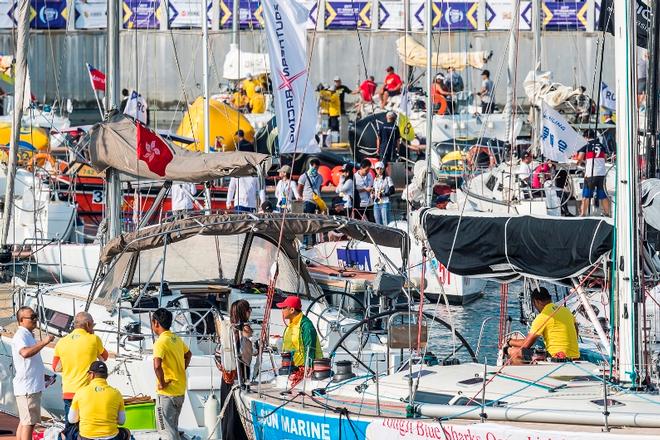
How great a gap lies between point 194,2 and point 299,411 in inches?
1217

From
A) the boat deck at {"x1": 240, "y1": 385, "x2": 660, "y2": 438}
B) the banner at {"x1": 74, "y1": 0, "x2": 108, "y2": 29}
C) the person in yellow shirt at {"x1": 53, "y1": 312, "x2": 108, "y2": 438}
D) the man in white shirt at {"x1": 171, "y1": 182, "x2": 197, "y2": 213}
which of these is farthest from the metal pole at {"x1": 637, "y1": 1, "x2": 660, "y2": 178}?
the banner at {"x1": 74, "y1": 0, "x2": 108, "y2": 29}

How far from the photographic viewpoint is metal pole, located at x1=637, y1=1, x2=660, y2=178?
13.4m

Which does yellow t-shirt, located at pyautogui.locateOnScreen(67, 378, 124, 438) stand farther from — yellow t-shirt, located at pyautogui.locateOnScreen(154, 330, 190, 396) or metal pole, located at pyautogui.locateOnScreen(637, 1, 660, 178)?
metal pole, located at pyautogui.locateOnScreen(637, 1, 660, 178)

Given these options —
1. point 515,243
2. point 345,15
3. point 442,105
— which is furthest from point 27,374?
point 345,15

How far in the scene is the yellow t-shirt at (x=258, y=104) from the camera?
35.1 metres

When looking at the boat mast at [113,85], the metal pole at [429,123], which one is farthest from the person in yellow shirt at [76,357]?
the metal pole at [429,123]

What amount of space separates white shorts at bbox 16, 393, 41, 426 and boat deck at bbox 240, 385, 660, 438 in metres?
2.00

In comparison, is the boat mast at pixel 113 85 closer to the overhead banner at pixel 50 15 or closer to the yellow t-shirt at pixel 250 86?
the yellow t-shirt at pixel 250 86

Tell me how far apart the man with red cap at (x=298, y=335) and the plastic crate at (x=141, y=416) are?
61.6 inches

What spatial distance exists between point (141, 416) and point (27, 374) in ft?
4.00

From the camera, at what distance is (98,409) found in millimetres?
11008

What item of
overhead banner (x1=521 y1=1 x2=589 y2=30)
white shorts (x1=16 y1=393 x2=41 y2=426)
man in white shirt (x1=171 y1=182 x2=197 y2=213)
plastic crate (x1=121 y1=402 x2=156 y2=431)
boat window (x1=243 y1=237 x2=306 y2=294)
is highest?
overhead banner (x1=521 y1=1 x2=589 y2=30)

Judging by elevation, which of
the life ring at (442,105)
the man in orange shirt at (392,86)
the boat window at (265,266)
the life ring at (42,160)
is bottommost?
the boat window at (265,266)

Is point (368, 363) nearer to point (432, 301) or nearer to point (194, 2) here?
point (432, 301)
